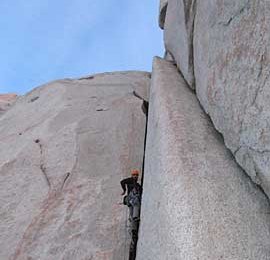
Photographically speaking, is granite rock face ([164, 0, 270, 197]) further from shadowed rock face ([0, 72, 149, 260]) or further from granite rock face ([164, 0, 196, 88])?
shadowed rock face ([0, 72, 149, 260])

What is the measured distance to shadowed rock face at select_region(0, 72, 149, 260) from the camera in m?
8.43

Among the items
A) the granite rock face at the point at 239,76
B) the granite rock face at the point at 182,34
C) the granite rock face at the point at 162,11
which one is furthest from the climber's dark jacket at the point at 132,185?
the granite rock face at the point at 162,11

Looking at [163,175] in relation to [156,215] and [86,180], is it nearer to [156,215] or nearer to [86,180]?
[156,215]

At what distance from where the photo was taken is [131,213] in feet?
26.7

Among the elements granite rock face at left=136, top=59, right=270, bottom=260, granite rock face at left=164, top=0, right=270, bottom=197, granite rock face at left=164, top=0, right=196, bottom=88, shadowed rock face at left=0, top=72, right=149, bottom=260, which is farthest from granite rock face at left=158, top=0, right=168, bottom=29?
granite rock face at left=136, top=59, right=270, bottom=260

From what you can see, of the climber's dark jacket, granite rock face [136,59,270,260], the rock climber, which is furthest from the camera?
the climber's dark jacket

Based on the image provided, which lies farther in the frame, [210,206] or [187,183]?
[187,183]

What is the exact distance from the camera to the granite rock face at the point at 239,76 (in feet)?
17.7

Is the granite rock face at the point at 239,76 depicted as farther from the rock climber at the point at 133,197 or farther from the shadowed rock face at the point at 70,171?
the shadowed rock face at the point at 70,171

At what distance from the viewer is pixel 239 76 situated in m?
6.02

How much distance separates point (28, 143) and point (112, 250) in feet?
18.2

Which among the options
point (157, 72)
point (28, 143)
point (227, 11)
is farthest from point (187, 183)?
point (28, 143)

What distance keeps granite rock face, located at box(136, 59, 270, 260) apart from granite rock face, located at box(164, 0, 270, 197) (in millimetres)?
236

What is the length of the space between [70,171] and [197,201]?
5713mm
